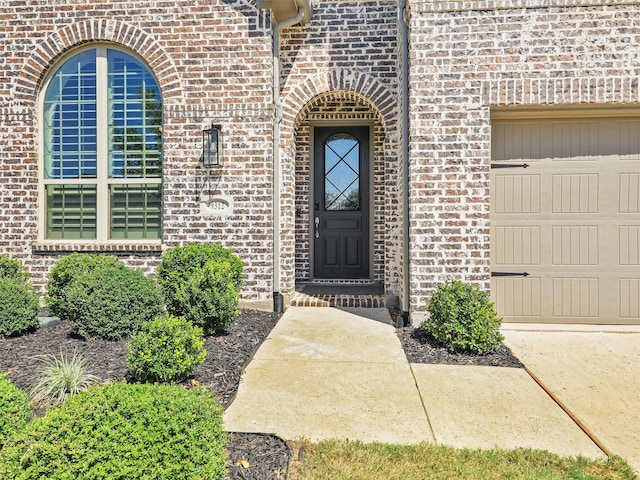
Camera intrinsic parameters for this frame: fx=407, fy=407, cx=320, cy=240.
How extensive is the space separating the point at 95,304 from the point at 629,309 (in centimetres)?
563

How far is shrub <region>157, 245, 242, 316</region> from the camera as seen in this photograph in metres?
4.07

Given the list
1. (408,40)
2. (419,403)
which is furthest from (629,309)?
(408,40)

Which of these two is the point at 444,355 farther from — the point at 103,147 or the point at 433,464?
the point at 103,147

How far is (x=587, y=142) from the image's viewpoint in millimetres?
4586

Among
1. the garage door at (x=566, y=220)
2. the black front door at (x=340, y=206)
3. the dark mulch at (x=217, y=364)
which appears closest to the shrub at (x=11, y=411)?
the dark mulch at (x=217, y=364)

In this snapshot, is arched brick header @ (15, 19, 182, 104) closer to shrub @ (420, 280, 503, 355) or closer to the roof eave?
the roof eave

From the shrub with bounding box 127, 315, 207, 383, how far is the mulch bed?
21 centimetres

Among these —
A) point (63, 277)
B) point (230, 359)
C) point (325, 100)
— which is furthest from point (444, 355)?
point (63, 277)

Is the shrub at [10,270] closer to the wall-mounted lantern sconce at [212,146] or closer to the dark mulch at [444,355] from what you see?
the wall-mounted lantern sconce at [212,146]

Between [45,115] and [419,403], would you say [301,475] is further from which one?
[45,115]

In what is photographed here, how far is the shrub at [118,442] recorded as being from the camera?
151 cm

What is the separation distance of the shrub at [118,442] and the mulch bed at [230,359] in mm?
355

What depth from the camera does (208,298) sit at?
395 centimetres

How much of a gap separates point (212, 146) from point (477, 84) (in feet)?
10.5
